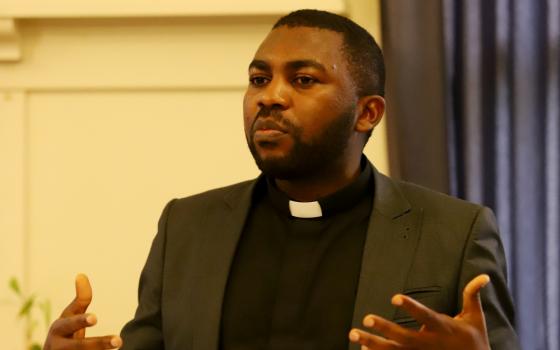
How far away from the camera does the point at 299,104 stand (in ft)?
6.82

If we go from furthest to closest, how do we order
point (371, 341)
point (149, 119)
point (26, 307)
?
point (149, 119), point (26, 307), point (371, 341)

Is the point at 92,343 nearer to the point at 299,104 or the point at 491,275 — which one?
the point at 299,104

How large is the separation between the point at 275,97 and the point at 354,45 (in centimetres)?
28

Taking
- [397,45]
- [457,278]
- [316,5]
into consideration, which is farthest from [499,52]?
[457,278]

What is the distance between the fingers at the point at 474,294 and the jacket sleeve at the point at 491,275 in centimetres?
27

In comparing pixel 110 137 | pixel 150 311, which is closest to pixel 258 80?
pixel 150 311

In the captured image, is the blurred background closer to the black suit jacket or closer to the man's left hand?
the black suit jacket

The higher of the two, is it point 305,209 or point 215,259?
point 305,209

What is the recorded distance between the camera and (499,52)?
2871mm

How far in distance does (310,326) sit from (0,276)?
1.23 meters

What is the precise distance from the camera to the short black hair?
2.21 m

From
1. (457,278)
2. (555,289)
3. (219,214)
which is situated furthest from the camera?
(555,289)

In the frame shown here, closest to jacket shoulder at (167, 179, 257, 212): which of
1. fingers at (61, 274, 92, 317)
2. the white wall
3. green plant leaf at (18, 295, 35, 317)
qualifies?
fingers at (61, 274, 92, 317)

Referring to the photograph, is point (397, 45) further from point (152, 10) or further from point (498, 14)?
point (152, 10)
